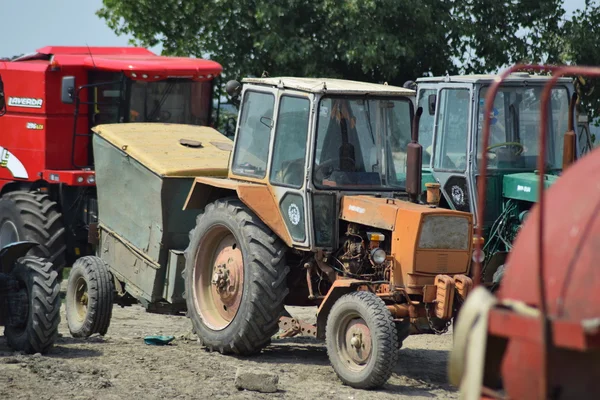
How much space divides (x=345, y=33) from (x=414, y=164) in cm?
1080

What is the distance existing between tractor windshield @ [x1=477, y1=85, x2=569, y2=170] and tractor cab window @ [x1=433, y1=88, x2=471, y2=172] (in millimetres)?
201

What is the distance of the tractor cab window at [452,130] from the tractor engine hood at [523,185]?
0.46 meters

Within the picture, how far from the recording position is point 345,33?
19.1 m

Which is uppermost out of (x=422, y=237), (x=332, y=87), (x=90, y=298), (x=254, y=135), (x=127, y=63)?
(x=127, y=63)

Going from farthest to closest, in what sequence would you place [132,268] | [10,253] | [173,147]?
[173,147]
[132,268]
[10,253]

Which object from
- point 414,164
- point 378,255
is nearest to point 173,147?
point 378,255

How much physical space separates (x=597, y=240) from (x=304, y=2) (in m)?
15.8

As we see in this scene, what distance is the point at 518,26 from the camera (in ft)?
66.7

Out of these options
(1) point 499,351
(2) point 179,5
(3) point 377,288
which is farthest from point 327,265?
(2) point 179,5

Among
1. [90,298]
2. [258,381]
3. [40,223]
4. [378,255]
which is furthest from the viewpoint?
[40,223]

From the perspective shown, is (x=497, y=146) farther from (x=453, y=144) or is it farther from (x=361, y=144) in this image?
(x=361, y=144)

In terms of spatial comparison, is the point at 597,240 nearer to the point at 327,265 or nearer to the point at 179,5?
the point at 327,265

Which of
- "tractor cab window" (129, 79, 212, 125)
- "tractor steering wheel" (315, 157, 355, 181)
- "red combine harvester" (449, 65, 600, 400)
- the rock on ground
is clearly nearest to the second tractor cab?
"tractor steering wheel" (315, 157, 355, 181)

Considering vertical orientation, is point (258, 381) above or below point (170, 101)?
below
